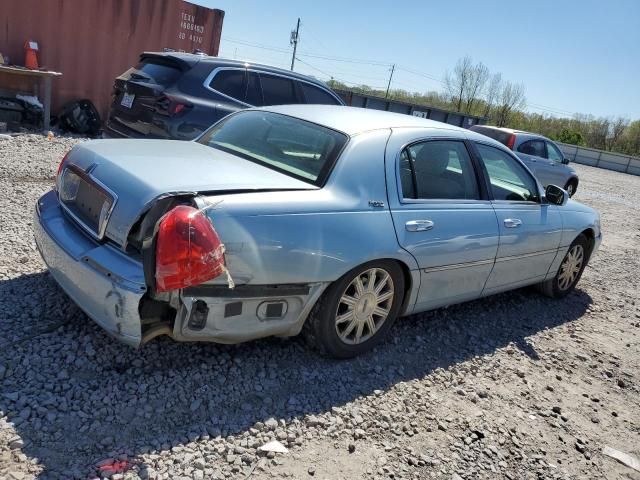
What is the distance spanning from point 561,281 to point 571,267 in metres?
0.18

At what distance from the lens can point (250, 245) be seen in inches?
104

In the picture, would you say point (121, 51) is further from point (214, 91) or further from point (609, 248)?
point (609, 248)

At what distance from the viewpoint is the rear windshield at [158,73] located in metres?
6.47

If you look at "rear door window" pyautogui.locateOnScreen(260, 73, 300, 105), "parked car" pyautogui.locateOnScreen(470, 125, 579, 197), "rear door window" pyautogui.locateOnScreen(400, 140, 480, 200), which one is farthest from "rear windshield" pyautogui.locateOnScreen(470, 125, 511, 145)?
"rear door window" pyautogui.locateOnScreen(400, 140, 480, 200)

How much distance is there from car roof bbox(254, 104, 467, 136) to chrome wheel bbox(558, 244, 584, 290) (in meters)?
2.01

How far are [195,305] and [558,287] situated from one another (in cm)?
405

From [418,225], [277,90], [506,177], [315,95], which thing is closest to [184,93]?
[277,90]

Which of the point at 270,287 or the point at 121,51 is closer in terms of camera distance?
the point at 270,287

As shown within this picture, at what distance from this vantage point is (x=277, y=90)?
7.39 meters

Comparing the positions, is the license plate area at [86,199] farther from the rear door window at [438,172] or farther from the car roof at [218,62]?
the car roof at [218,62]

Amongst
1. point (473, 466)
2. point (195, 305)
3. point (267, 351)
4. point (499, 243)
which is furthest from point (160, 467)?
point (499, 243)

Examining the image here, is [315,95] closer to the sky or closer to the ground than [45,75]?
closer to the sky

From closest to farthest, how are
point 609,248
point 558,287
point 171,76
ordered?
point 558,287 → point 171,76 → point 609,248

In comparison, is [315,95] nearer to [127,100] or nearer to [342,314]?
Answer: [127,100]
